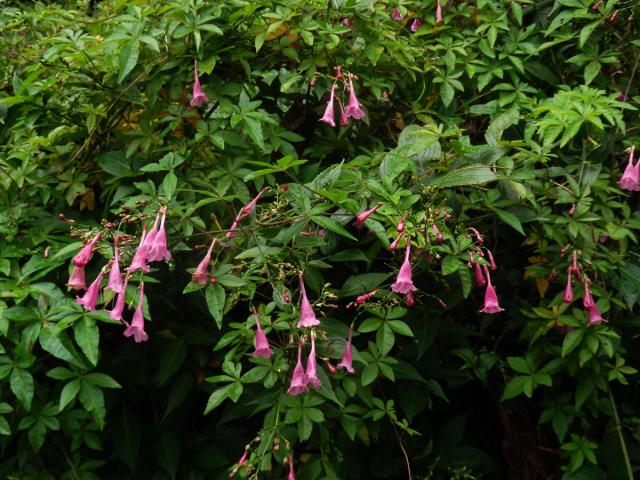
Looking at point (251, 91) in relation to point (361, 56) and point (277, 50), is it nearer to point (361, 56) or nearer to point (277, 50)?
point (277, 50)

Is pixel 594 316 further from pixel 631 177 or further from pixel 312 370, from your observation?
pixel 312 370

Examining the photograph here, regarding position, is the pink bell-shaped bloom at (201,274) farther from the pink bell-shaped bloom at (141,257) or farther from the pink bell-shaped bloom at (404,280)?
the pink bell-shaped bloom at (404,280)

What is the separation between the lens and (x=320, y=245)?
2.38 meters

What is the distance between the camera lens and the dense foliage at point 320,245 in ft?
8.01

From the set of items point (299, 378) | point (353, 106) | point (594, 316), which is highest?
point (353, 106)

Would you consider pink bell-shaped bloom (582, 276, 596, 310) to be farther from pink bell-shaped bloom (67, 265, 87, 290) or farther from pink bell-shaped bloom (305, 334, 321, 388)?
pink bell-shaped bloom (67, 265, 87, 290)

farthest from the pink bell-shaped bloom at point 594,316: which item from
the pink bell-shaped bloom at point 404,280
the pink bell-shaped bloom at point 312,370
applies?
the pink bell-shaped bloom at point 312,370

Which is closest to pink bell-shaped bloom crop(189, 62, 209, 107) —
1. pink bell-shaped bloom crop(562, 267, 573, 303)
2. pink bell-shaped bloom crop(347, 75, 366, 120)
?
pink bell-shaped bloom crop(347, 75, 366, 120)

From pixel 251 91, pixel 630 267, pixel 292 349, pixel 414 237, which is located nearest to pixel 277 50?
pixel 251 91

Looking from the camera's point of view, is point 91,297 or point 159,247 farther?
point 91,297

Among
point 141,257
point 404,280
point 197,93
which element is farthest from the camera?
point 197,93

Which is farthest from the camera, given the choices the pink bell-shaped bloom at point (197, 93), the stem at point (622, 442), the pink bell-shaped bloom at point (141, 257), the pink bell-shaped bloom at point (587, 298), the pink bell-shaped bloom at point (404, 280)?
the stem at point (622, 442)

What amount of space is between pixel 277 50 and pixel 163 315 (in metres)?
1.22

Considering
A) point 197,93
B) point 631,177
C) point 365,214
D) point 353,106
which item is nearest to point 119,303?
point 365,214
